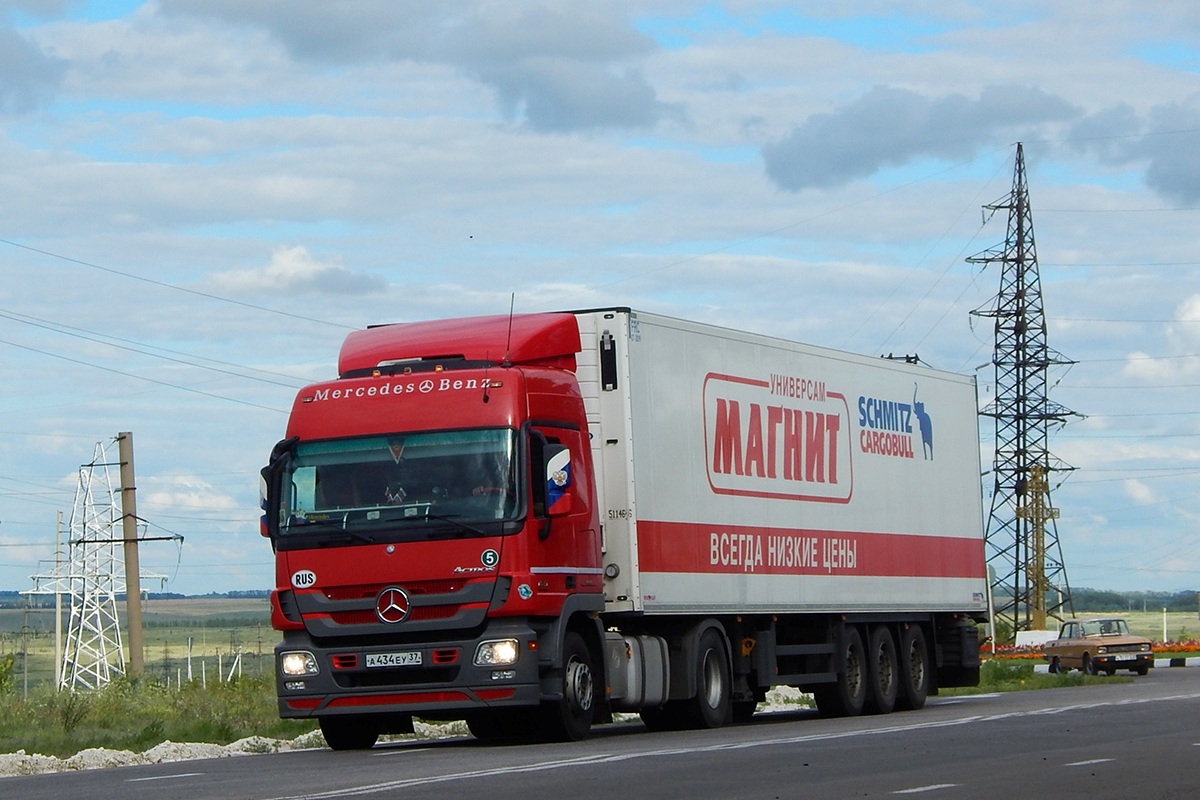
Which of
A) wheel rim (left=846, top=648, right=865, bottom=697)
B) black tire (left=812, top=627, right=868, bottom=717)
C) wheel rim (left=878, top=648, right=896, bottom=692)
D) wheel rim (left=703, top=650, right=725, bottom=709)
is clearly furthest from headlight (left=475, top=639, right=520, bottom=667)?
wheel rim (left=878, top=648, right=896, bottom=692)

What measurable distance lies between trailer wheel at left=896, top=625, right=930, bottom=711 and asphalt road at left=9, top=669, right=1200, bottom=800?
4893 millimetres

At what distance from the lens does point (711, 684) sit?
20.8 meters

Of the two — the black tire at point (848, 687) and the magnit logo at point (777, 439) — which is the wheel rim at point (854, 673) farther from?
the magnit logo at point (777, 439)

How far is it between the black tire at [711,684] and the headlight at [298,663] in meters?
4.39

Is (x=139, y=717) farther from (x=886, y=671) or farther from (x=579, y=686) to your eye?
(x=886, y=671)

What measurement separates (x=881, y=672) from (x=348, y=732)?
337 inches

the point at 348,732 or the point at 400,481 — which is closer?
the point at 400,481

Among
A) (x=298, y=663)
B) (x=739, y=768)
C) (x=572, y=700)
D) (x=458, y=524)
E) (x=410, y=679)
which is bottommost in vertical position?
(x=739, y=768)

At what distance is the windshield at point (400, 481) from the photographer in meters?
17.2

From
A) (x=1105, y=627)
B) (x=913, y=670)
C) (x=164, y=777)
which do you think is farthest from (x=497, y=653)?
(x=1105, y=627)

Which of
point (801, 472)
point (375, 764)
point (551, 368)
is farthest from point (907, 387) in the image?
point (375, 764)

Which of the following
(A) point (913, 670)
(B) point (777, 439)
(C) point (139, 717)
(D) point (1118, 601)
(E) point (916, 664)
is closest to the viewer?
(B) point (777, 439)

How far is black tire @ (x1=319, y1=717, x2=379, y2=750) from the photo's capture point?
18359mm

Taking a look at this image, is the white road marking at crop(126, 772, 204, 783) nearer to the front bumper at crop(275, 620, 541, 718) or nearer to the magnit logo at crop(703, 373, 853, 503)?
the front bumper at crop(275, 620, 541, 718)
